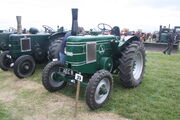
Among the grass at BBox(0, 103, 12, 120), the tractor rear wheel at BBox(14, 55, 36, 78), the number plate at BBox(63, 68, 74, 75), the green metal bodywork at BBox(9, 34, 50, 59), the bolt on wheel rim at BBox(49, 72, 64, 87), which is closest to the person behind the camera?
the grass at BBox(0, 103, 12, 120)

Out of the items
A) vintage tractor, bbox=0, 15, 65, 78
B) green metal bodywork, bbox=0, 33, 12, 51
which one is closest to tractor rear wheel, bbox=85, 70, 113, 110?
vintage tractor, bbox=0, 15, 65, 78

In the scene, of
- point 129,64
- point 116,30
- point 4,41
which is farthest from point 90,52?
point 4,41

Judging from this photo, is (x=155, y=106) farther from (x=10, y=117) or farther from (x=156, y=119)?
(x=10, y=117)

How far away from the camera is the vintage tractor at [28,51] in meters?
5.76

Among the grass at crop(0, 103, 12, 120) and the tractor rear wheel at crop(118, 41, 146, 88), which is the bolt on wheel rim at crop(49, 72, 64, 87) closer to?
the grass at crop(0, 103, 12, 120)

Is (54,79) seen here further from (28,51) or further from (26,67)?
(28,51)

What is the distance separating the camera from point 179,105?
385 centimetres

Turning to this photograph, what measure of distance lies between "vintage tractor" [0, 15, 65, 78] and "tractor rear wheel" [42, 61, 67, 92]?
1.39 m

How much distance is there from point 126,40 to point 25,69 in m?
3.06

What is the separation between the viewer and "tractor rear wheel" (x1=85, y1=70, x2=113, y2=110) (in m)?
3.47

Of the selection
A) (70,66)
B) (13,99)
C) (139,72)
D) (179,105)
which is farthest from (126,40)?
(13,99)

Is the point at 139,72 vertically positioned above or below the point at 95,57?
below

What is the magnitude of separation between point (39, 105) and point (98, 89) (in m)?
1.27

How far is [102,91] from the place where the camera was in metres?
3.72
